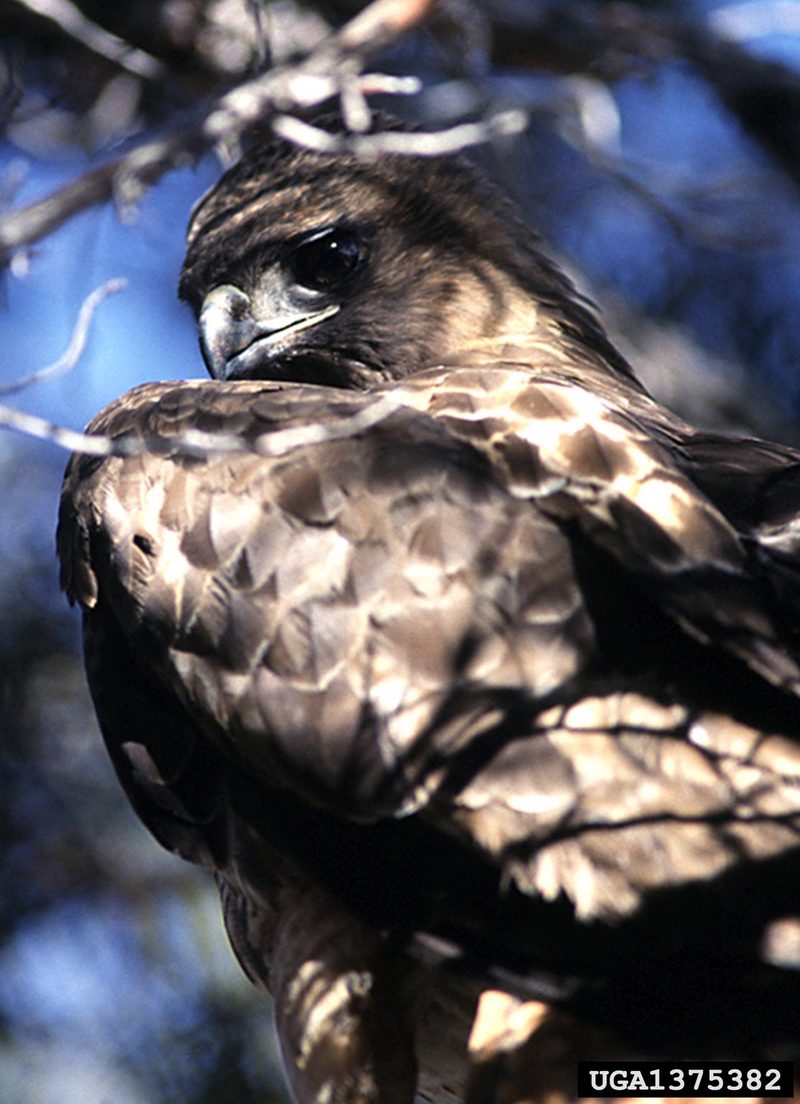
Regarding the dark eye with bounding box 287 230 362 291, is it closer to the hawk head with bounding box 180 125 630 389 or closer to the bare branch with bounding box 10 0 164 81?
the hawk head with bounding box 180 125 630 389

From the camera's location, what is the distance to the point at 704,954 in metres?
2.64

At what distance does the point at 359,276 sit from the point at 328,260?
0.30 feet

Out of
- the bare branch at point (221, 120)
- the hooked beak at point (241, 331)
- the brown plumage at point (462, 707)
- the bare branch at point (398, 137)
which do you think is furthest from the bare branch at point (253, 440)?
the hooked beak at point (241, 331)

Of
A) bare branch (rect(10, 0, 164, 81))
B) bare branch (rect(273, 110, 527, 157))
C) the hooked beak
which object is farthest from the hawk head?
bare branch (rect(273, 110, 527, 157))

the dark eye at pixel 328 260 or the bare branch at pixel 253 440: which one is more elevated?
the bare branch at pixel 253 440

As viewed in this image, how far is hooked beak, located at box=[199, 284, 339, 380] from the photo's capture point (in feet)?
13.7

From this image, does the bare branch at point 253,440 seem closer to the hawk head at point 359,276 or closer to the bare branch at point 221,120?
the bare branch at point 221,120

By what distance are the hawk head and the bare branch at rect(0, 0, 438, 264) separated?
77 cm

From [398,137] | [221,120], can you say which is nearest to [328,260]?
[398,137]

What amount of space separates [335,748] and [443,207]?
6.99 feet

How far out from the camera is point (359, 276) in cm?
440

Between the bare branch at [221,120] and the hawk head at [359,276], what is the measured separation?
765mm

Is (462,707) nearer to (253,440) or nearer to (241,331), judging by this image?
(253,440)

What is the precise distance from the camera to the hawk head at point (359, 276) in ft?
14.0
